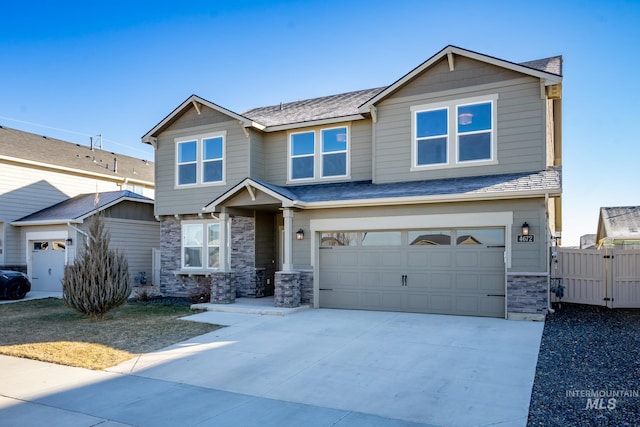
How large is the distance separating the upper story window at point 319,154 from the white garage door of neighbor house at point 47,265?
1031cm

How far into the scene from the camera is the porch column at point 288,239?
41.3ft

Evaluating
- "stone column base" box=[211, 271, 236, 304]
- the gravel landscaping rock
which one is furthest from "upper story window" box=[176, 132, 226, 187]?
the gravel landscaping rock

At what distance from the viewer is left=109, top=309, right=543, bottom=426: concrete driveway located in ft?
17.9

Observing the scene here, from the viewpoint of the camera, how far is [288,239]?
505 inches

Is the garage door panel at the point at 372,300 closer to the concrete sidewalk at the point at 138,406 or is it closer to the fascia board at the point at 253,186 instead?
the fascia board at the point at 253,186

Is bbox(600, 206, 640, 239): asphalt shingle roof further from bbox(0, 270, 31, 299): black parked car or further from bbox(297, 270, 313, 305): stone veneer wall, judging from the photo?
bbox(0, 270, 31, 299): black parked car

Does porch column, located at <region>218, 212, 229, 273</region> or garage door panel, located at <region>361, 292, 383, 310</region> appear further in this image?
porch column, located at <region>218, 212, 229, 273</region>

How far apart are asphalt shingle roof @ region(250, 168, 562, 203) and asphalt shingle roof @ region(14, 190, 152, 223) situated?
8.66 metres

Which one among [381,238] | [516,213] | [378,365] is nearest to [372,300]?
[381,238]

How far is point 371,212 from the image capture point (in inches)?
478

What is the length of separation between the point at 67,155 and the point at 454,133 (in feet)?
61.2

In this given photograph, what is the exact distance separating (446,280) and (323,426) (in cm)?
714

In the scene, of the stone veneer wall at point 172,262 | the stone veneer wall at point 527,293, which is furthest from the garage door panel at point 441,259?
the stone veneer wall at point 172,262

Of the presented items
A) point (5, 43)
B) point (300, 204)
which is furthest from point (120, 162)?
point (300, 204)
